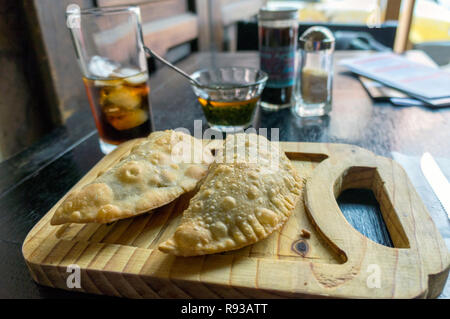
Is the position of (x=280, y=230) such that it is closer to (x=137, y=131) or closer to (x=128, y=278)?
(x=128, y=278)

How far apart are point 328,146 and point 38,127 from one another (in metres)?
0.95

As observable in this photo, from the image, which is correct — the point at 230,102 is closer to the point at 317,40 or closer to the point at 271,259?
the point at 317,40

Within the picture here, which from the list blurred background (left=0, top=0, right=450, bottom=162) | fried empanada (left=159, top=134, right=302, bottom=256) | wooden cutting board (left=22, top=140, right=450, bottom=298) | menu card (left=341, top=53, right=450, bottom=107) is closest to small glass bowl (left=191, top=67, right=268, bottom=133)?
fried empanada (left=159, top=134, right=302, bottom=256)

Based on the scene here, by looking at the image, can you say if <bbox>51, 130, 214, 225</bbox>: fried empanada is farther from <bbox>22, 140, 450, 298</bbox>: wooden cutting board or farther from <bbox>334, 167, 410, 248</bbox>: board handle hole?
<bbox>334, 167, 410, 248</bbox>: board handle hole

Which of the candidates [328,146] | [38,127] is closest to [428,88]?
[328,146]

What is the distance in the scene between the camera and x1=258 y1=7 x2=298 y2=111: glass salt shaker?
109 centimetres

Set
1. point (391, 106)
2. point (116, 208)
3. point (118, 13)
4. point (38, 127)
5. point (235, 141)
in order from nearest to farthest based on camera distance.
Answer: point (116, 208), point (235, 141), point (118, 13), point (38, 127), point (391, 106)

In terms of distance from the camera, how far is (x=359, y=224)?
69cm

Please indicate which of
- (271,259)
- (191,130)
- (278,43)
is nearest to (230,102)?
(191,130)

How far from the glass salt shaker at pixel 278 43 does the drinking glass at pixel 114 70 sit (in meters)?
0.42

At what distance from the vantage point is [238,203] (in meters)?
0.60

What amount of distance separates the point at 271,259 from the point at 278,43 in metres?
0.81

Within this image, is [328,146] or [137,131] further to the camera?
[137,131]

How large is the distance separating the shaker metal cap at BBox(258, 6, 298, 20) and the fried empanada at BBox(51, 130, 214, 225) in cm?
55
